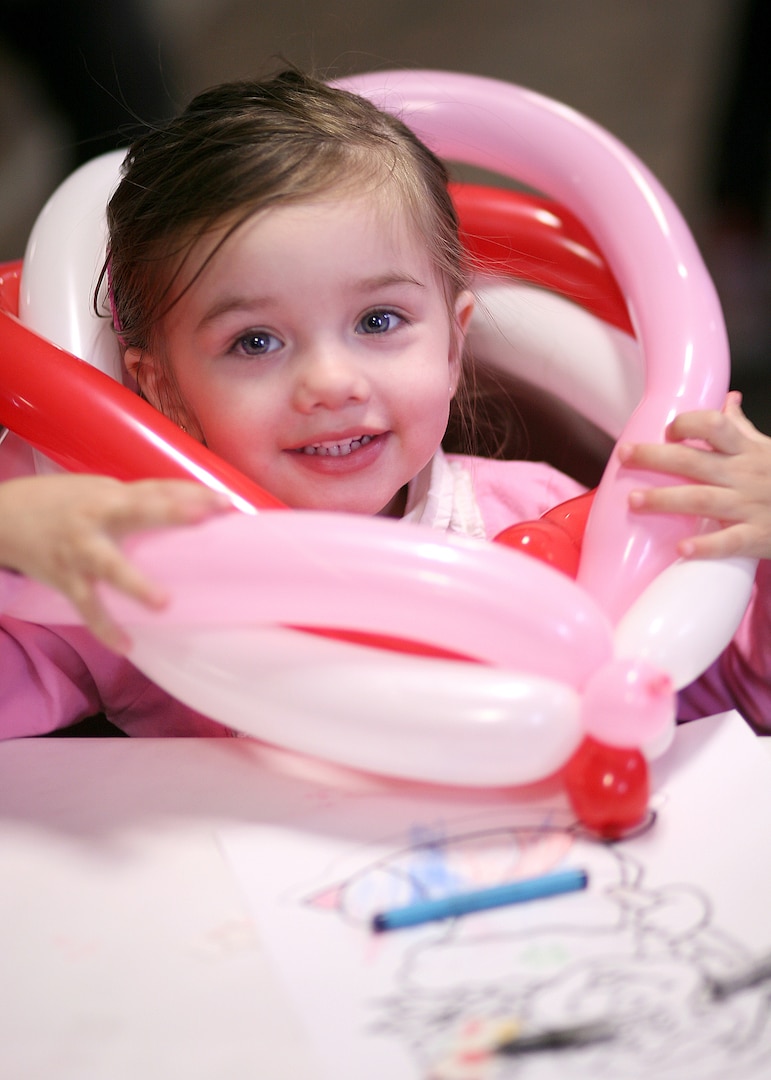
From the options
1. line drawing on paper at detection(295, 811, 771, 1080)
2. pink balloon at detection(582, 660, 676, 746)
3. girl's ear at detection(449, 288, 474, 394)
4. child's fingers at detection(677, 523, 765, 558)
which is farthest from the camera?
girl's ear at detection(449, 288, 474, 394)

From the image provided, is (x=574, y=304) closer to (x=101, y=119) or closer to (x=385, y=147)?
(x=385, y=147)

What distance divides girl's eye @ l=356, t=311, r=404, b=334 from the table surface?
306 millimetres

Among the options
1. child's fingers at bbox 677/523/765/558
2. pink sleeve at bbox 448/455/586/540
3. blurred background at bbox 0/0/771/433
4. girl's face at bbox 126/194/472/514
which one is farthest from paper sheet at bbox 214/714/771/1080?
blurred background at bbox 0/0/771/433

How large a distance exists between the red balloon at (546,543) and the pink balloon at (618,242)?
2cm

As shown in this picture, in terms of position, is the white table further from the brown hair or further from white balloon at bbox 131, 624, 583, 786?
the brown hair

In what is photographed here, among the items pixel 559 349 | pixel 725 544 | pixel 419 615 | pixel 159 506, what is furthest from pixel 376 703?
pixel 559 349

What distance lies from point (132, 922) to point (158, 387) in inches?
17.3

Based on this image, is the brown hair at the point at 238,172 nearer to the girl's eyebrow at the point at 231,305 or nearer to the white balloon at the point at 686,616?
the girl's eyebrow at the point at 231,305

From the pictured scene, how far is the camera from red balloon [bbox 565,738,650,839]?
57 cm

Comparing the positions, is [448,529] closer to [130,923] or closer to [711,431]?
[711,431]

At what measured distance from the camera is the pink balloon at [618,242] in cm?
72

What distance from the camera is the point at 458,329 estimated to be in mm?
920

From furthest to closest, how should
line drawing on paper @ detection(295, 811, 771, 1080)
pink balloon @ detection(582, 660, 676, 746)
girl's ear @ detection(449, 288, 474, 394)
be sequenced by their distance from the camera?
1. girl's ear @ detection(449, 288, 474, 394)
2. pink balloon @ detection(582, 660, 676, 746)
3. line drawing on paper @ detection(295, 811, 771, 1080)

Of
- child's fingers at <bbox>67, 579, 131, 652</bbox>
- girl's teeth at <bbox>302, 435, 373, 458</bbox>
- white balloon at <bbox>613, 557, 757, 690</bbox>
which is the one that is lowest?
white balloon at <bbox>613, 557, 757, 690</bbox>
